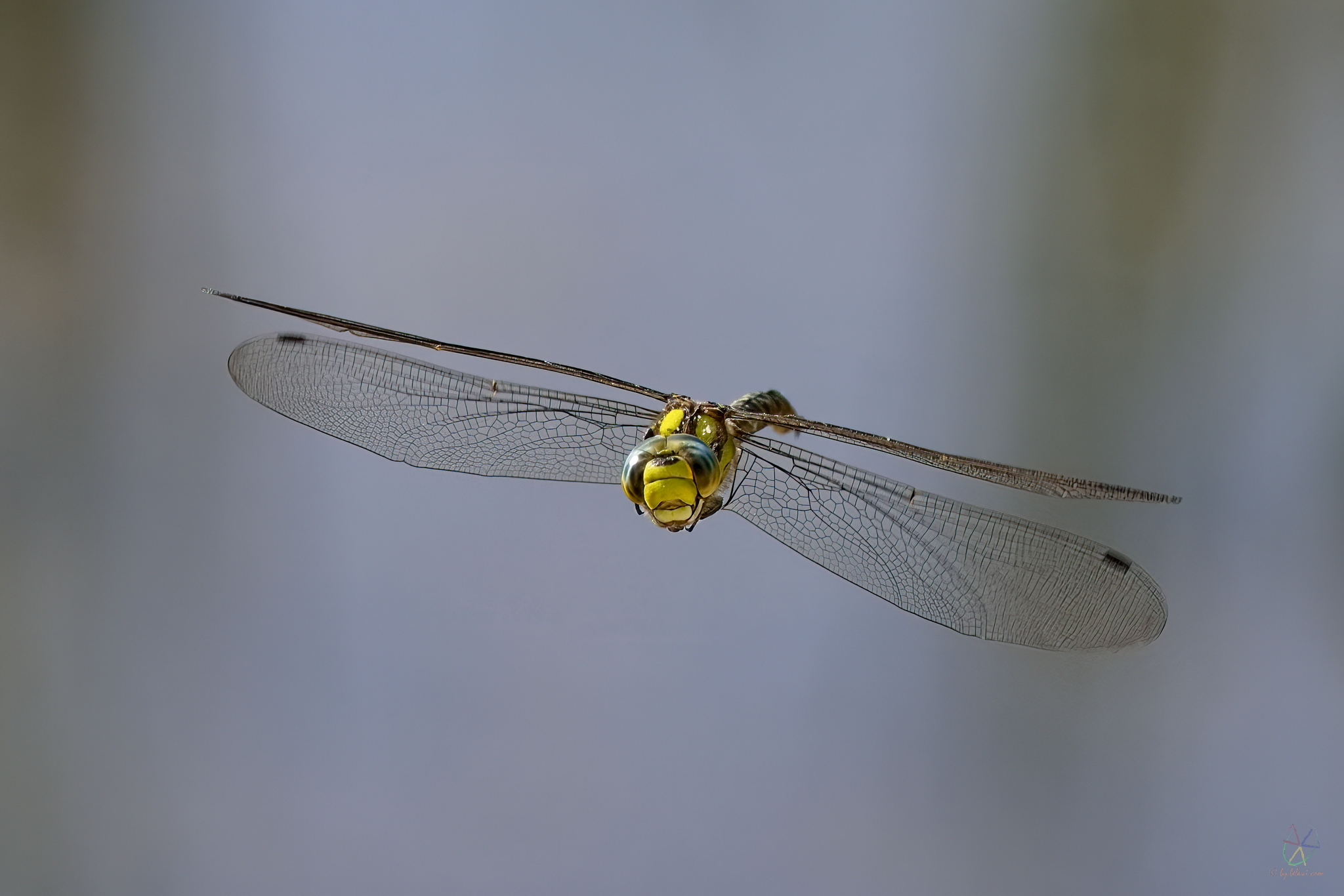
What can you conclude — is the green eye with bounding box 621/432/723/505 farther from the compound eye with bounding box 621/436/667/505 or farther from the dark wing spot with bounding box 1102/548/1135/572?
the dark wing spot with bounding box 1102/548/1135/572

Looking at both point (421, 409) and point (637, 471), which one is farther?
point (421, 409)

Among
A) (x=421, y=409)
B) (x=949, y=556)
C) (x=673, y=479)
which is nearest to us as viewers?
(x=673, y=479)

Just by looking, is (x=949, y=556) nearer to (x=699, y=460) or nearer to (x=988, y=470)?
(x=988, y=470)

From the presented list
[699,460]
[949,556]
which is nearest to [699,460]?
[699,460]

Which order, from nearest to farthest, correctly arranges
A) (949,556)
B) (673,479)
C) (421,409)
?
1. (673,479)
2. (949,556)
3. (421,409)

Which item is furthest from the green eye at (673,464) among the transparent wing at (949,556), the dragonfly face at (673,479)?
the transparent wing at (949,556)

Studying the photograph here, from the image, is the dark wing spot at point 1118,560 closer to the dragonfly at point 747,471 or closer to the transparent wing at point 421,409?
the dragonfly at point 747,471
